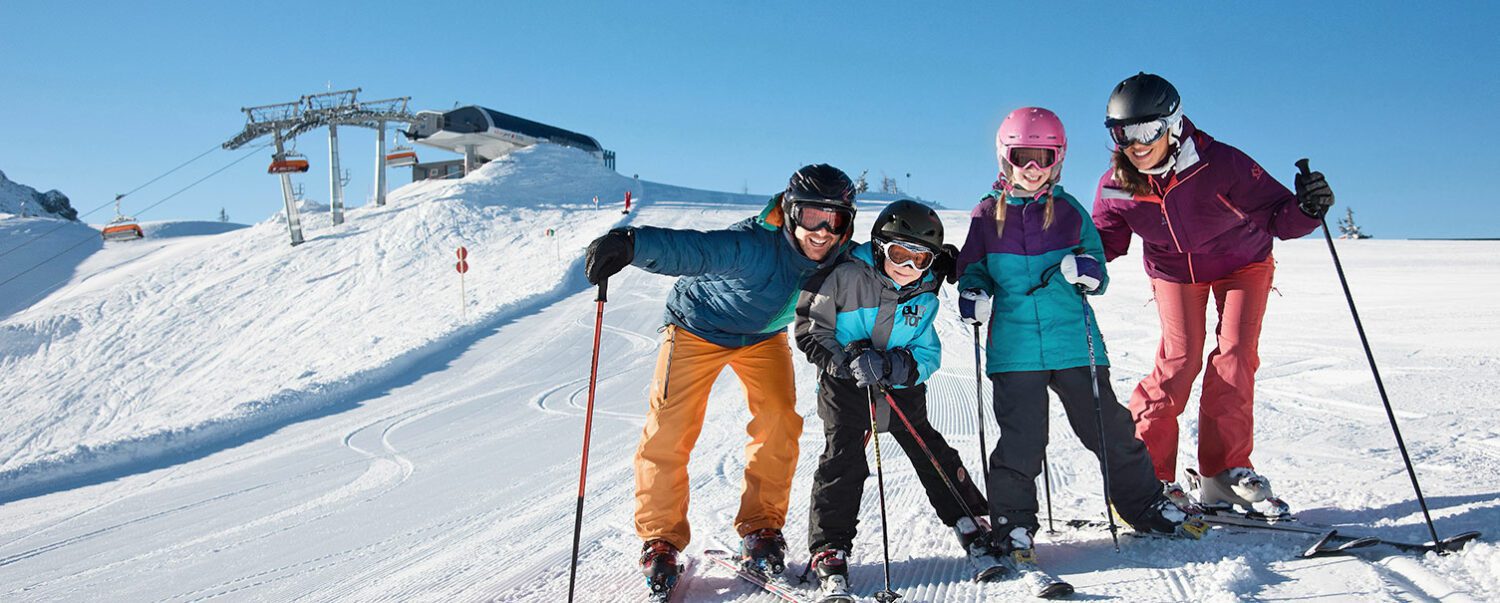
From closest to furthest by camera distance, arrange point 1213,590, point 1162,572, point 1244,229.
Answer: point 1213,590
point 1162,572
point 1244,229

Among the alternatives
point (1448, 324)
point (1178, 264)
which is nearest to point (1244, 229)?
point (1178, 264)

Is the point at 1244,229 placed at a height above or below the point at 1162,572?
above

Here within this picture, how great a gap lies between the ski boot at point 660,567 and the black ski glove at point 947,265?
1448mm

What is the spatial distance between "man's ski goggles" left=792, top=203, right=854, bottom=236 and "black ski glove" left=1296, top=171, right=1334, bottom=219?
1723 millimetres

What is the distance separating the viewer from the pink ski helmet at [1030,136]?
A: 3199 mm

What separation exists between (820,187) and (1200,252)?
1718 mm

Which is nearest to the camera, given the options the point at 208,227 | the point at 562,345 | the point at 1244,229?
the point at 1244,229

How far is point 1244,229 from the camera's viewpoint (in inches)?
140

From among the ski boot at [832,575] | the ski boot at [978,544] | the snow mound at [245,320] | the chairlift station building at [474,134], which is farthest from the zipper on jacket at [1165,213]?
the chairlift station building at [474,134]

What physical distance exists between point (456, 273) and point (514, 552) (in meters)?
16.1

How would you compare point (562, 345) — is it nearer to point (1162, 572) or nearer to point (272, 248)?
point (1162, 572)

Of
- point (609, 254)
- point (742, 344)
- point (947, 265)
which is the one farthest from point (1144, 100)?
point (609, 254)

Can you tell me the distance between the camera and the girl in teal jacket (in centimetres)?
314

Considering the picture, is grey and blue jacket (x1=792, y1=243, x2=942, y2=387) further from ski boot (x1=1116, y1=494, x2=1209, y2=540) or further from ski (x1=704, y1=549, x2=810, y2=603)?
ski boot (x1=1116, y1=494, x2=1209, y2=540)
